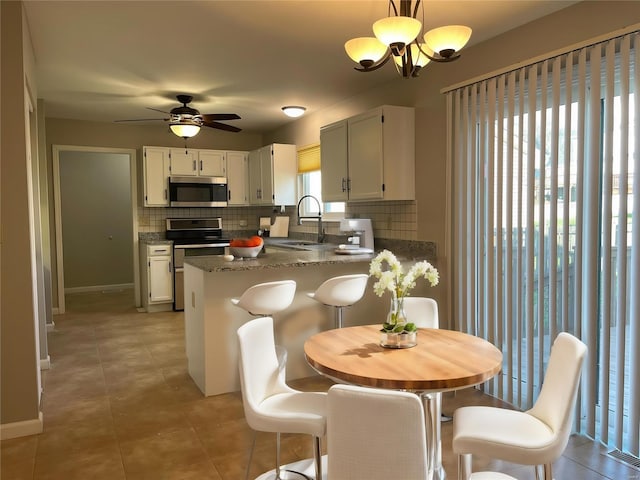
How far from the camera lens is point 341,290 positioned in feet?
11.1

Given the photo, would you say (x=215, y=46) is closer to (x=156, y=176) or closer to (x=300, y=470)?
(x=300, y=470)

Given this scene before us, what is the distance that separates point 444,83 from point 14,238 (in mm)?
3272

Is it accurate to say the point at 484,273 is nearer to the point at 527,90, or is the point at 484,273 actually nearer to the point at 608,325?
the point at 608,325

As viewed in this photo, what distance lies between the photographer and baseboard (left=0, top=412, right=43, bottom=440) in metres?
2.80

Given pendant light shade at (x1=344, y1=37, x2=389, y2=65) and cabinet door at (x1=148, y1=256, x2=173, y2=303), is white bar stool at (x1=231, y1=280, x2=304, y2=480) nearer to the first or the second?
pendant light shade at (x1=344, y1=37, x2=389, y2=65)

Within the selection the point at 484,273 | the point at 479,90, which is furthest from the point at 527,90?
the point at 484,273

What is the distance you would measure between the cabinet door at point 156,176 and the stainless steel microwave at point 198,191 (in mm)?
103

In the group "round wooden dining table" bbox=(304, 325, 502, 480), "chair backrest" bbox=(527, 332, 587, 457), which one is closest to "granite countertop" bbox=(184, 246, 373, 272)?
"round wooden dining table" bbox=(304, 325, 502, 480)

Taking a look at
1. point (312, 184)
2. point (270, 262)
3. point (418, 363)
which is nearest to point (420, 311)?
point (418, 363)

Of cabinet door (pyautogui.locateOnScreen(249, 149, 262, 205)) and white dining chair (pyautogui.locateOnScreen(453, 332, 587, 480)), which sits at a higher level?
cabinet door (pyautogui.locateOnScreen(249, 149, 262, 205))

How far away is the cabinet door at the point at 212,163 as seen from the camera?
6785 mm

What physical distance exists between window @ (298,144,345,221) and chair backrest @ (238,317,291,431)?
3279 millimetres

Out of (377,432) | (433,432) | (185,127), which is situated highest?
(185,127)

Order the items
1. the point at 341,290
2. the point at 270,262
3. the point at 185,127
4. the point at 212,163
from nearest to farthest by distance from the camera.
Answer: the point at 341,290 < the point at 270,262 < the point at 185,127 < the point at 212,163
